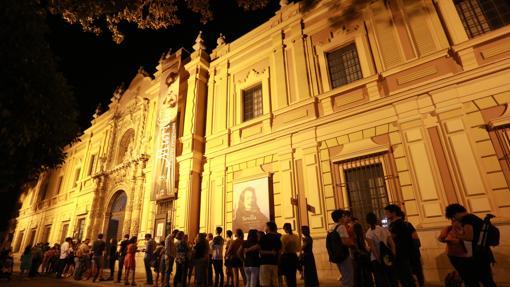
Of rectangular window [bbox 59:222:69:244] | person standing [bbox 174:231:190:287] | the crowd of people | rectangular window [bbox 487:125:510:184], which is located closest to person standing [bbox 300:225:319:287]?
the crowd of people

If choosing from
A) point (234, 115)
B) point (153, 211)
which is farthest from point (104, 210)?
point (234, 115)

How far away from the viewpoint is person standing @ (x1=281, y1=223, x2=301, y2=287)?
578 centimetres

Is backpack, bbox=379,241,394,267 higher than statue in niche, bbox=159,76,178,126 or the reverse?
the reverse

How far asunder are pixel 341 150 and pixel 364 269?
13.9ft

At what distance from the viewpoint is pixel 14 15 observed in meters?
4.26

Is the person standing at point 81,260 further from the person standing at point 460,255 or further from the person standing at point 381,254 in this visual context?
the person standing at point 460,255

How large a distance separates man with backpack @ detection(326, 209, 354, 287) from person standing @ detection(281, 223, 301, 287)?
150 centimetres

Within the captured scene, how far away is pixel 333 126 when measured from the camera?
29.5 feet

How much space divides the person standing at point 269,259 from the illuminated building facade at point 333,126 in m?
3.18

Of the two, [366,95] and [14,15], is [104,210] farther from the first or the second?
[366,95]

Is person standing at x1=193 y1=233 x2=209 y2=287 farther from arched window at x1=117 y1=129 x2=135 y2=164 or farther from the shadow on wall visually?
arched window at x1=117 y1=129 x2=135 y2=164

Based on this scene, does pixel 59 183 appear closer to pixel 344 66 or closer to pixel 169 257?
pixel 169 257

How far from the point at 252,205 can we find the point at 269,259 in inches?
186

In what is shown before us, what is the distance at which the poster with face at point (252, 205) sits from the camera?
9.55m
